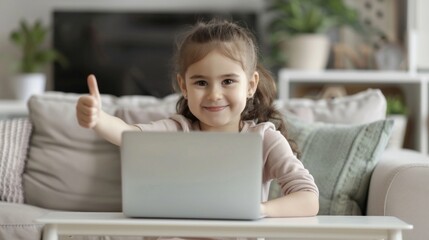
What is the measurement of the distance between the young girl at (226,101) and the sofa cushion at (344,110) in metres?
0.76

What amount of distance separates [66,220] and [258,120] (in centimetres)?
73

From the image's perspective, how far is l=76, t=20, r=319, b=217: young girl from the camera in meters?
1.60

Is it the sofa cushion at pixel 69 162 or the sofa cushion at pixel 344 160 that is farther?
the sofa cushion at pixel 69 162

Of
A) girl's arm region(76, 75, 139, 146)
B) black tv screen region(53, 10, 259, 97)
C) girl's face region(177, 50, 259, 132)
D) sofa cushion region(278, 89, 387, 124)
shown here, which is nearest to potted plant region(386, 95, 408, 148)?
black tv screen region(53, 10, 259, 97)

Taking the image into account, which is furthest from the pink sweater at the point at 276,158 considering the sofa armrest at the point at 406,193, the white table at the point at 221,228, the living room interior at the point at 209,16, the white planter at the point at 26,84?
the white planter at the point at 26,84

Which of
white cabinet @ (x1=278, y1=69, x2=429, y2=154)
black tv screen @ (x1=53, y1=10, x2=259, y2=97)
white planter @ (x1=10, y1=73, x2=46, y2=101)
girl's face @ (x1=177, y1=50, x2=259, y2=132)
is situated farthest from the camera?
black tv screen @ (x1=53, y1=10, x2=259, y2=97)

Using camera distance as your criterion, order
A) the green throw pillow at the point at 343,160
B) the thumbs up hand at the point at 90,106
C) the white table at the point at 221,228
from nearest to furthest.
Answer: the white table at the point at 221,228, the thumbs up hand at the point at 90,106, the green throw pillow at the point at 343,160

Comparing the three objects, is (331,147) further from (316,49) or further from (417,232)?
(316,49)

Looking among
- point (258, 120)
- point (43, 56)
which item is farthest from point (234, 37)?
point (43, 56)

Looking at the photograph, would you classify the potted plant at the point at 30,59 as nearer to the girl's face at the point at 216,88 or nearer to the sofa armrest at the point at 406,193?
the sofa armrest at the point at 406,193

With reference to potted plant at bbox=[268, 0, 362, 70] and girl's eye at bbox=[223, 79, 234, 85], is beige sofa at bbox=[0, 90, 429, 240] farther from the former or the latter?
potted plant at bbox=[268, 0, 362, 70]

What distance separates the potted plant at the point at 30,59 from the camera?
4.83m

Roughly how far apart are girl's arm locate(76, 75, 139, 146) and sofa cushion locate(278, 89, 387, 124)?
1061mm

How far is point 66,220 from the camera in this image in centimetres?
135
